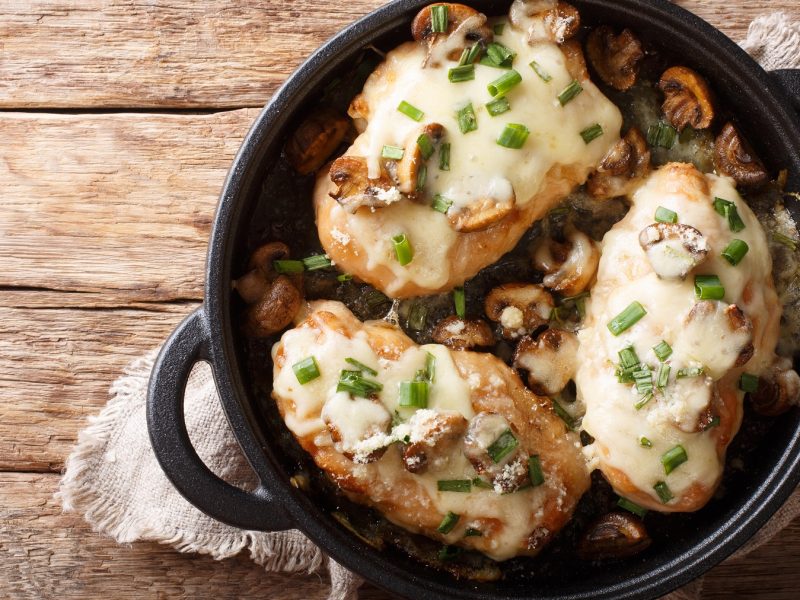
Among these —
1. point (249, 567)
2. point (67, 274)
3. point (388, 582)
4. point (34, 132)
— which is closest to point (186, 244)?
point (67, 274)

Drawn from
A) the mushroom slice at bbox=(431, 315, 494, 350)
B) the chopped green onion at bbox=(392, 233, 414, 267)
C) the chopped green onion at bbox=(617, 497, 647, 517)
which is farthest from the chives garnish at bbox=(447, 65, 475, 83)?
the chopped green onion at bbox=(617, 497, 647, 517)

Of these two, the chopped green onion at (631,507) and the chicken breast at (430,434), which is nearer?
the chicken breast at (430,434)

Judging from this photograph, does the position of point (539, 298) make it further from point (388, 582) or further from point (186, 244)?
point (186, 244)

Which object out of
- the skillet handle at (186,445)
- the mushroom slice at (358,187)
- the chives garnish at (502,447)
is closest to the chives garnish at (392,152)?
the mushroom slice at (358,187)

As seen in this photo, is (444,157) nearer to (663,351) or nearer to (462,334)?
(462,334)

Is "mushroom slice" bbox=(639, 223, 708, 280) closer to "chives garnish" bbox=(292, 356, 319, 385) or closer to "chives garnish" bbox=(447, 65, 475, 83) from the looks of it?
"chives garnish" bbox=(447, 65, 475, 83)

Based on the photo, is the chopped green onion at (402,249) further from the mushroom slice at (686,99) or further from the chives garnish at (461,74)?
the mushroom slice at (686,99)
